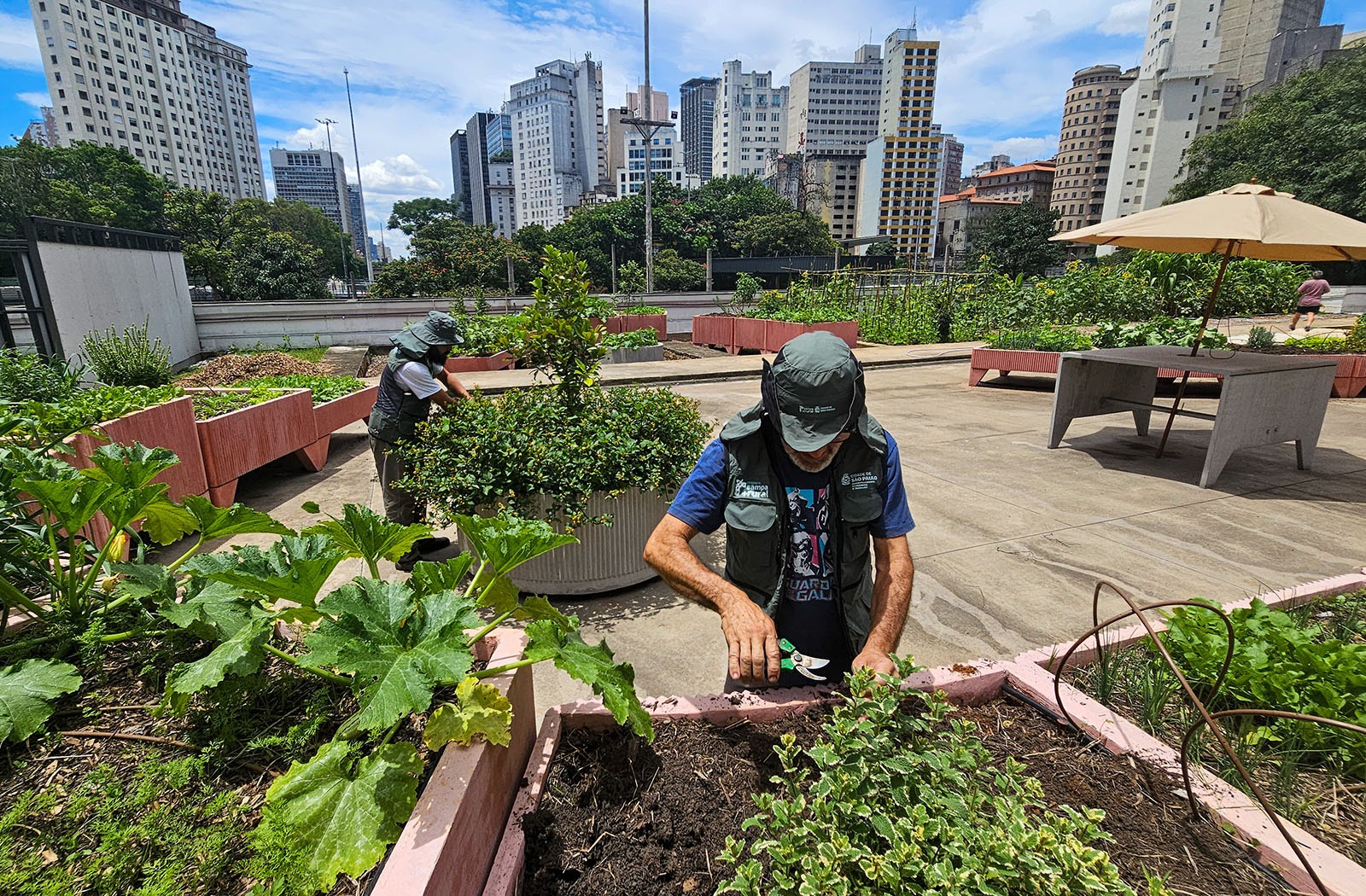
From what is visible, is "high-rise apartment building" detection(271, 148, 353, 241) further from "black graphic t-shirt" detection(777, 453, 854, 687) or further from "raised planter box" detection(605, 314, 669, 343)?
"black graphic t-shirt" detection(777, 453, 854, 687)

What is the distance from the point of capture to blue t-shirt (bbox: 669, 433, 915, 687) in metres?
1.92

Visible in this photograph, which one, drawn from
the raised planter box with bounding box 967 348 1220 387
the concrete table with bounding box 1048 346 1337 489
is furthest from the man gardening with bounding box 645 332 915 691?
the raised planter box with bounding box 967 348 1220 387

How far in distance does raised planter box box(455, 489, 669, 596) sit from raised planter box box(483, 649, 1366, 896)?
1.84 meters

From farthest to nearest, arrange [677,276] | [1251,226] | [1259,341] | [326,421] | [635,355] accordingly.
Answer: [677,276], [635,355], [1259,341], [326,421], [1251,226]

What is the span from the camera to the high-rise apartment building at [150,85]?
284ft

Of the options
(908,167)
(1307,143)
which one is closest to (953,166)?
(908,167)

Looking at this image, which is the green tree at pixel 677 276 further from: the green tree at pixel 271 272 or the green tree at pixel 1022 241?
the green tree at pixel 1022 241

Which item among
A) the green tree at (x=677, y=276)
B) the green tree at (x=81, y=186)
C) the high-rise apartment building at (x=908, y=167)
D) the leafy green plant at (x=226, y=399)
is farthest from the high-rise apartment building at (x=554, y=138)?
the leafy green plant at (x=226, y=399)

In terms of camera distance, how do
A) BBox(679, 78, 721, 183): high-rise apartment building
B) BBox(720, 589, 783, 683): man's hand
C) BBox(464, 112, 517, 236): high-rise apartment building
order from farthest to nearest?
1. BBox(679, 78, 721, 183): high-rise apartment building
2. BBox(464, 112, 517, 236): high-rise apartment building
3. BBox(720, 589, 783, 683): man's hand

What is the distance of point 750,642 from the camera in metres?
1.58

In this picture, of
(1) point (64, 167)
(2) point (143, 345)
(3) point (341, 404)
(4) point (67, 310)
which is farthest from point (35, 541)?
(1) point (64, 167)

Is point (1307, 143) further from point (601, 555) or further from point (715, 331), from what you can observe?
point (601, 555)

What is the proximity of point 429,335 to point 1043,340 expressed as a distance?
1061 cm

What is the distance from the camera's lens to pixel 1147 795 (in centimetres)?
144
